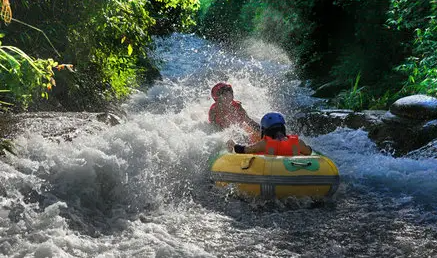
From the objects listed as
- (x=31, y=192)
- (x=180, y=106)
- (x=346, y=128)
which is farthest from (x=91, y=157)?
(x=180, y=106)

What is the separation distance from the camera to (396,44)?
11.2 m

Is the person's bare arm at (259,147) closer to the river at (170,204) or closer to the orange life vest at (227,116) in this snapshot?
the river at (170,204)

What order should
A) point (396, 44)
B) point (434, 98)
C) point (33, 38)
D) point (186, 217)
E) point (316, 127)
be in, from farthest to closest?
point (396, 44) < point (316, 127) < point (434, 98) < point (33, 38) < point (186, 217)

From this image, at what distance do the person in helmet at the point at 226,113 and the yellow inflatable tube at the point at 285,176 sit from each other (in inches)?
101

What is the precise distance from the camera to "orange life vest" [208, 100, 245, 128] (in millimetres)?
8375

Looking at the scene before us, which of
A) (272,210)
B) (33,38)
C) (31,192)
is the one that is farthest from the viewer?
(33,38)

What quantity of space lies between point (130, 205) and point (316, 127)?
5245 millimetres

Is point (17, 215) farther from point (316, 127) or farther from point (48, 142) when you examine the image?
point (316, 127)

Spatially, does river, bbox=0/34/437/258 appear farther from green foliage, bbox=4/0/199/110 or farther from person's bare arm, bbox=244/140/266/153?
green foliage, bbox=4/0/199/110

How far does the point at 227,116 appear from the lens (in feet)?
27.6

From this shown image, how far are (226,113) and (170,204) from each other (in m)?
3.24

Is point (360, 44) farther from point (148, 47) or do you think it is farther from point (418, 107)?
point (148, 47)

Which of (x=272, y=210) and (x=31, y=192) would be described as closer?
(x=31, y=192)

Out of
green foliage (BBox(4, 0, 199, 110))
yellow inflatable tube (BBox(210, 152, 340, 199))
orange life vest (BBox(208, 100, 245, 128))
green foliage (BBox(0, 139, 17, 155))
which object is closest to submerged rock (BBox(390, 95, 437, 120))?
orange life vest (BBox(208, 100, 245, 128))
